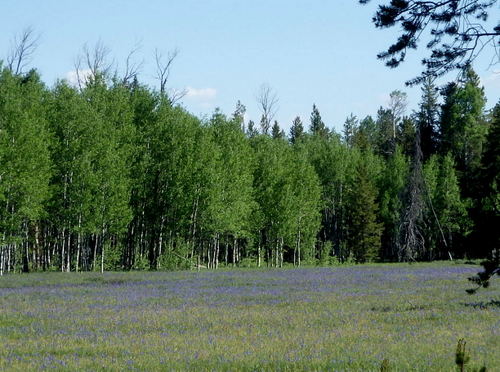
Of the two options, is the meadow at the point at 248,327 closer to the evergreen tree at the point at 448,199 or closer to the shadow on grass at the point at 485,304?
the shadow on grass at the point at 485,304

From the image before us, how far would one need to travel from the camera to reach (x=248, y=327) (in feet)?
52.7

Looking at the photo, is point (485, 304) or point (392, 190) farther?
point (392, 190)

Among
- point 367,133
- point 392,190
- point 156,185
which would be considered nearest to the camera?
point 156,185

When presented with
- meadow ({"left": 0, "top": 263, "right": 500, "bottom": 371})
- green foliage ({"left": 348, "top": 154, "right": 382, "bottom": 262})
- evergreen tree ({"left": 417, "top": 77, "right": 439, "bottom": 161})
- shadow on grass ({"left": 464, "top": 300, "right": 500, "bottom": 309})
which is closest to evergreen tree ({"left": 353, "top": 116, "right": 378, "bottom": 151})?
evergreen tree ({"left": 417, "top": 77, "right": 439, "bottom": 161})

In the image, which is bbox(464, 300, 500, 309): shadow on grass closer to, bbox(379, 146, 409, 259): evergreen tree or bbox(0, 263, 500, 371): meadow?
bbox(0, 263, 500, 371): meadow

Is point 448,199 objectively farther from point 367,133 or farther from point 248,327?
point 367,133

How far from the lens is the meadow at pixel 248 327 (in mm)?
11383

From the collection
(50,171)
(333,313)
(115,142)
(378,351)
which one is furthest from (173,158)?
(378,351)

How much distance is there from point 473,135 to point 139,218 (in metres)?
44.6

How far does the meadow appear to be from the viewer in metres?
11.4

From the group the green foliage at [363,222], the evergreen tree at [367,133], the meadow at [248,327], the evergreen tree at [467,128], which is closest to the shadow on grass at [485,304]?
the meadow at [248,327]

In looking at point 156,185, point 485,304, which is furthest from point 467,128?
point 485,304

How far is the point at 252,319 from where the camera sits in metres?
17.6

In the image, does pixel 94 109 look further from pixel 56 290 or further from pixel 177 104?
pixel 56 290
